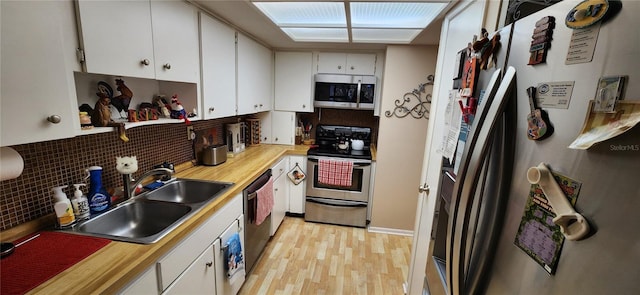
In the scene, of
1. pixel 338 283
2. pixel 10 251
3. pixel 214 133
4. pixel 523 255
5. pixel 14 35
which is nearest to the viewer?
pixel 523 255

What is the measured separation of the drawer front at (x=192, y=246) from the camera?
1.13 meters

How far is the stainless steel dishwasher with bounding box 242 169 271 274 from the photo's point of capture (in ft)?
6.44

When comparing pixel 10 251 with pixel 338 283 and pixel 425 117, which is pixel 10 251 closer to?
pixel 338 283

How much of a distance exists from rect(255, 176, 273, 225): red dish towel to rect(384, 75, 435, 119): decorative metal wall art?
1476mm

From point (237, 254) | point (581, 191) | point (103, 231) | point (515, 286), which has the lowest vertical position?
point (237, 254)

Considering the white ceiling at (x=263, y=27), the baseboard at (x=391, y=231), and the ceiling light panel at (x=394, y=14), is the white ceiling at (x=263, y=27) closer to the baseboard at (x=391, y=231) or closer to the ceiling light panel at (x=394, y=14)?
the ceiling light panel at (x=394, y=14)

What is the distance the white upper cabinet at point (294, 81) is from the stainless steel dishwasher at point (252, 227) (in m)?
1.10

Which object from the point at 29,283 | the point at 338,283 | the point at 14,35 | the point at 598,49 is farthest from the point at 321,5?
the point at 338,283

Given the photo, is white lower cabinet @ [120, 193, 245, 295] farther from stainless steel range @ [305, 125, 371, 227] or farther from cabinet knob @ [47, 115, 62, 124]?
stainless steel range @ [305, 125, 371, 227]

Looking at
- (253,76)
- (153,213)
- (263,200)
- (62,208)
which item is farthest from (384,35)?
(62,208)

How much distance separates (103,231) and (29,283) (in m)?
0.51

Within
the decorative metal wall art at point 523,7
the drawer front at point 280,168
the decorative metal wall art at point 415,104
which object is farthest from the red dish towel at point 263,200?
the decorative metal wall art at point 523,7

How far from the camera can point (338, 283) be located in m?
2.19

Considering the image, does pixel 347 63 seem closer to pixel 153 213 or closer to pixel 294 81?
pixel 294 81
